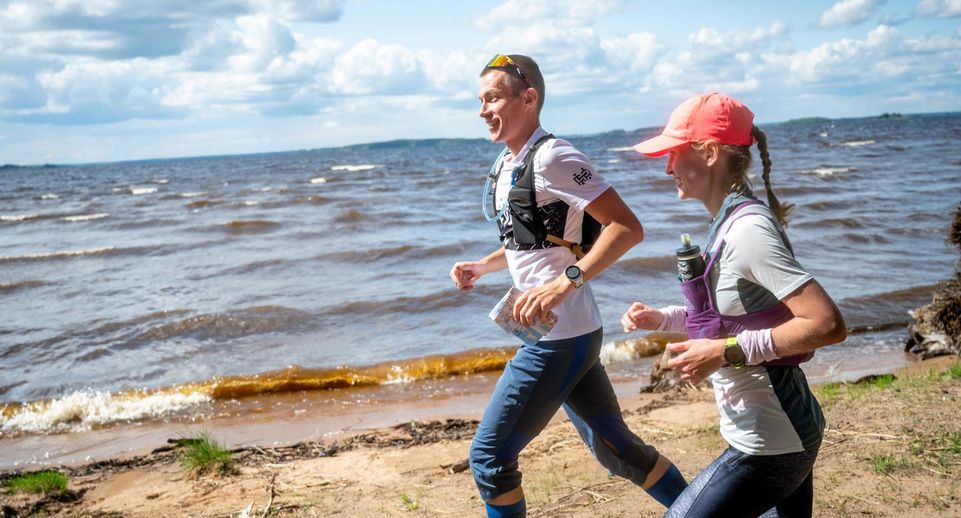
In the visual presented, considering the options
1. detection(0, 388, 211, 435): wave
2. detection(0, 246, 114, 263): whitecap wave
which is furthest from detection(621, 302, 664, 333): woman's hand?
detection(0, 246, 114, 263): whitecap wave

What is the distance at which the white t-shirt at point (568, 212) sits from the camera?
3.20 meters

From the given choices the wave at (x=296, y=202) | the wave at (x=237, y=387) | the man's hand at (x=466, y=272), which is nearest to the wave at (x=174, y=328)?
the wave at (x=237, y=387)

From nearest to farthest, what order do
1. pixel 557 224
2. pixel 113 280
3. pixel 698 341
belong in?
pixel 698 341, pixel 557 224, pixel 113 280

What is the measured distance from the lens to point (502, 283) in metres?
12.5

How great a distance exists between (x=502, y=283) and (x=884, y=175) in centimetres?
2224

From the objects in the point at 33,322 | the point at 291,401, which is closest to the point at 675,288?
the point at 291,401

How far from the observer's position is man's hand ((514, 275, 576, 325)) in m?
3.04

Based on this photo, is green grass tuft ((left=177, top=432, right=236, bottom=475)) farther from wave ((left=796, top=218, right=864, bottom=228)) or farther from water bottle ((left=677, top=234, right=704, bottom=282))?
wave ((left=796, top=218, right=864, bottom=228))

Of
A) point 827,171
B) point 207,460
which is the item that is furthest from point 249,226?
point 827,171

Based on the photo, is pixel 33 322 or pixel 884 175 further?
pixel 884 175

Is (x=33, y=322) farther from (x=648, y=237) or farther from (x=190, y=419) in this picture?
(x=648, y=237)

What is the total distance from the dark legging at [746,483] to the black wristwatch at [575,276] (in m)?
0.82

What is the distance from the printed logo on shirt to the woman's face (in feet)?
1.96

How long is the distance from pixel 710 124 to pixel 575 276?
802 millimetres
